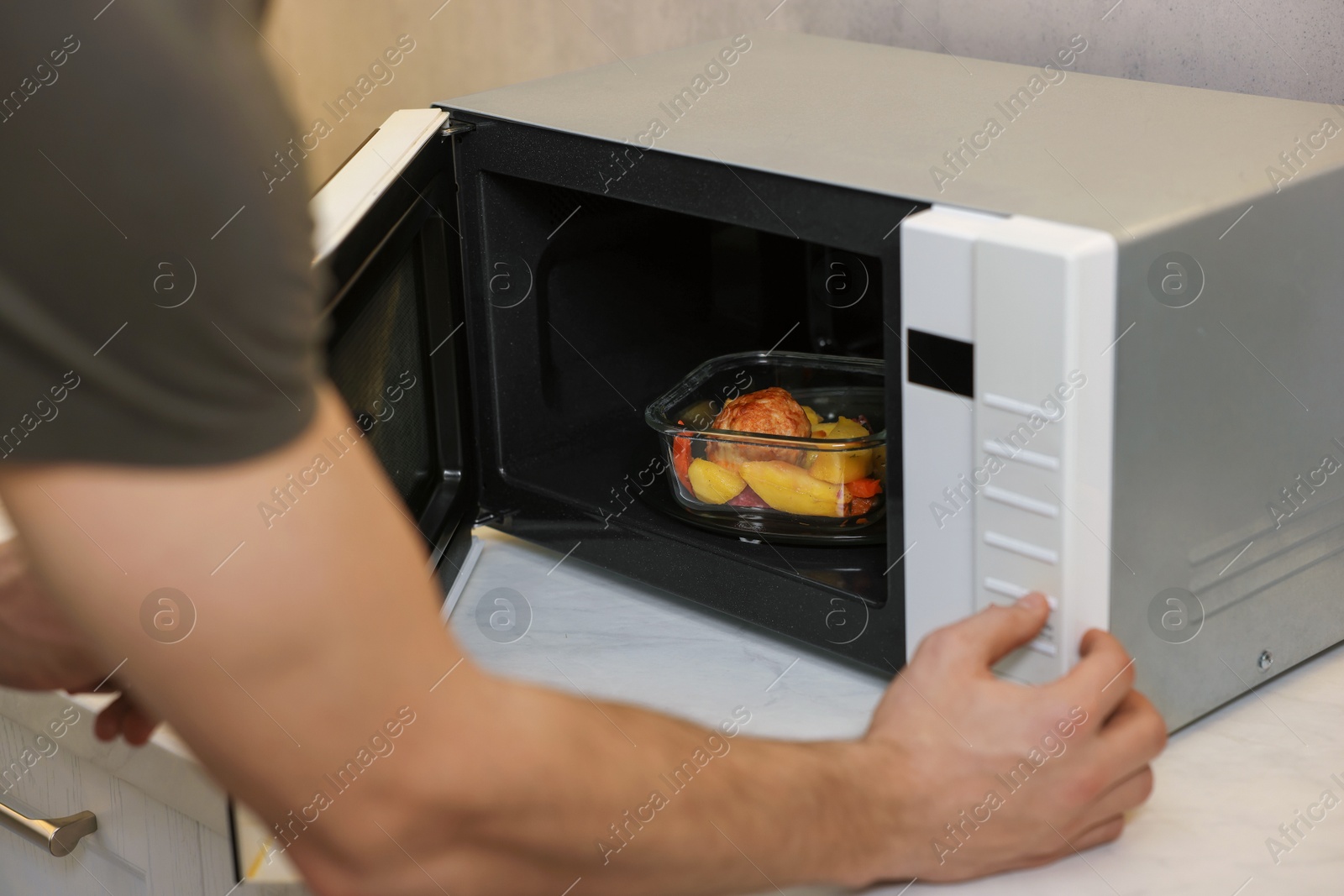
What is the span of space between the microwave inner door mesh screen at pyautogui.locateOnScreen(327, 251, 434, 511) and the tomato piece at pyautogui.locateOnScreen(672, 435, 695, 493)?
169 mm

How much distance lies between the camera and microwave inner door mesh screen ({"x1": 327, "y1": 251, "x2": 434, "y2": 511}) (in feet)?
2.32

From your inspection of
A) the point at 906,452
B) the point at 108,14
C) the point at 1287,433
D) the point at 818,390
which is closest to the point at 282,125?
the point at 108,14

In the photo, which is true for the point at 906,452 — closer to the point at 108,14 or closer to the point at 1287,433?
the point at 1287,433

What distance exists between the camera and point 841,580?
2.39 ft

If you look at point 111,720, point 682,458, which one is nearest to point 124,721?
point 111,720

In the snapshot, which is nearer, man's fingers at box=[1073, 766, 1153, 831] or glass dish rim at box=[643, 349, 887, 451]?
man's fingers at box=[1073, 766, 1153, 831]

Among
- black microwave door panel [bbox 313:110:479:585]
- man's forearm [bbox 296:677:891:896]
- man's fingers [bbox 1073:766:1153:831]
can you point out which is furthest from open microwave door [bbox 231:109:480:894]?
man's fingers [bbox 1073:766:1153:831]

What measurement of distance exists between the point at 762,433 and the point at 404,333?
0.23 meters

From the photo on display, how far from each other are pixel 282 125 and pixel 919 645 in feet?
1.39

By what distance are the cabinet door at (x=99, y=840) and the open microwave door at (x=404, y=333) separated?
0.09 meters

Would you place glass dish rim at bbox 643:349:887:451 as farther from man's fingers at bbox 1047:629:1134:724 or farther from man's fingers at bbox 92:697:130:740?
man's fingers at bbox 92:697:130:740

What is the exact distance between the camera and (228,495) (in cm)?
27

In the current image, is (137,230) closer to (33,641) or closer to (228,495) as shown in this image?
(228,495)

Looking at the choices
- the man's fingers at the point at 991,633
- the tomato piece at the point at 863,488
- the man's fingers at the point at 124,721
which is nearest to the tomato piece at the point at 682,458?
the tomato piece at the point at 863,488
